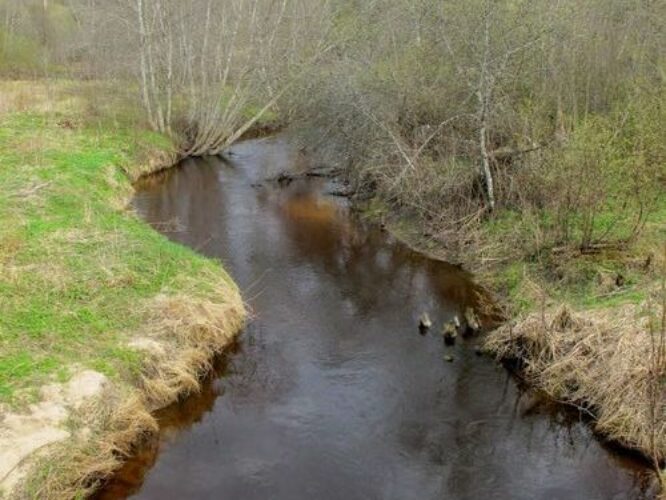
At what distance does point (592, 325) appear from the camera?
44.4 feet

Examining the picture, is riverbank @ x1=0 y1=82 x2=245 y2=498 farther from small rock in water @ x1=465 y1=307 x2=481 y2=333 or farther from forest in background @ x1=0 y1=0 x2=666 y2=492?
forest in background @ x1=0 y1=0 x2=666 y2=492

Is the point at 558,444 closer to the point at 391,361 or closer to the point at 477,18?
the point at 391,361

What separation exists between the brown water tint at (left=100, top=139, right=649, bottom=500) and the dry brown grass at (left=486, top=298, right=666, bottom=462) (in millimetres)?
421

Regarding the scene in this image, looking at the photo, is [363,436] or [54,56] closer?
[363,436]

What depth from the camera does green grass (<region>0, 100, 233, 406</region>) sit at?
12188mm

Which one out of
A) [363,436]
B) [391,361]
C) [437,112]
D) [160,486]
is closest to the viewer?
[160,486]

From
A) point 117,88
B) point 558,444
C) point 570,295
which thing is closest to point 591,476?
point 558,444

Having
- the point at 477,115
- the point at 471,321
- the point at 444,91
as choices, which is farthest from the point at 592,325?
the point at 444,91

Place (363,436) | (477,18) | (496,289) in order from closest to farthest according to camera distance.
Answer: (363,436) → (496,289) → (477,18)

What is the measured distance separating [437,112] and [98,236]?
11218mm

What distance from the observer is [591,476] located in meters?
11.1

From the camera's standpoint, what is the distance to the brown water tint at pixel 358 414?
1070cm

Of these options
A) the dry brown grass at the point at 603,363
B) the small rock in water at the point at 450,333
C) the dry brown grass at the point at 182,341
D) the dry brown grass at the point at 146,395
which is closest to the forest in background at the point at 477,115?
the dry brown grass at the point at 603,363

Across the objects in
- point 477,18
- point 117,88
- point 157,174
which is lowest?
point 157,174
